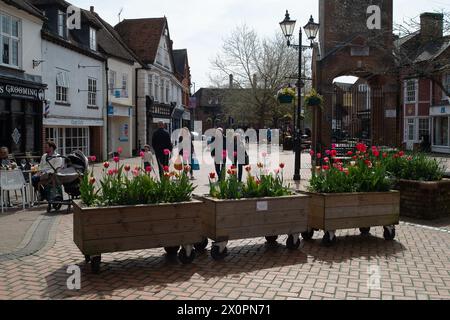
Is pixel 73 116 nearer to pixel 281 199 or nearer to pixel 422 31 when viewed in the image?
pixel 422 31

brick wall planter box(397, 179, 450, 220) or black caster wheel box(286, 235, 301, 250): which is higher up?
brick wall planter box(397, 179, 450, 220)

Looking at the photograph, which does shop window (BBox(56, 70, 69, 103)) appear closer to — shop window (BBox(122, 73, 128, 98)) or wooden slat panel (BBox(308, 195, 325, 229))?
shop window (BBox(122, 73, 128, 98))

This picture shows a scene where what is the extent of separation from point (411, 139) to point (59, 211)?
1328 inches

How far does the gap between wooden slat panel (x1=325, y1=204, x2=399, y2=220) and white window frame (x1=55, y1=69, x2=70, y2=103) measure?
1615cm

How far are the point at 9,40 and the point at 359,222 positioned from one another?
540 inches

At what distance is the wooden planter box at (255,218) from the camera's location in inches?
237

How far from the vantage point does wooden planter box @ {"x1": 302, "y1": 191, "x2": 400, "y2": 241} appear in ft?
22.1

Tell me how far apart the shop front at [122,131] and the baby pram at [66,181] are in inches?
697

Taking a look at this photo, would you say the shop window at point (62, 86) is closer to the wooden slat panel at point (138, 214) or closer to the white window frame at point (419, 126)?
the wooden slat panel at point (138, 214)

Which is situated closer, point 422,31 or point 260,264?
point 260,264

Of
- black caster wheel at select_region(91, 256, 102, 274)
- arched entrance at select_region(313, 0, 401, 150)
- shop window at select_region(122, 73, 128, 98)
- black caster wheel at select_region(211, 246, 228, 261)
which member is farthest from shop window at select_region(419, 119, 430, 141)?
black caster wheel at select_region(91, 256, 102, 274)

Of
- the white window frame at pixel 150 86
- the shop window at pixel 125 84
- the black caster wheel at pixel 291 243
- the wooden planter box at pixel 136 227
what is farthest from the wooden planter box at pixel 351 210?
the white window frame at pixel 150 86
